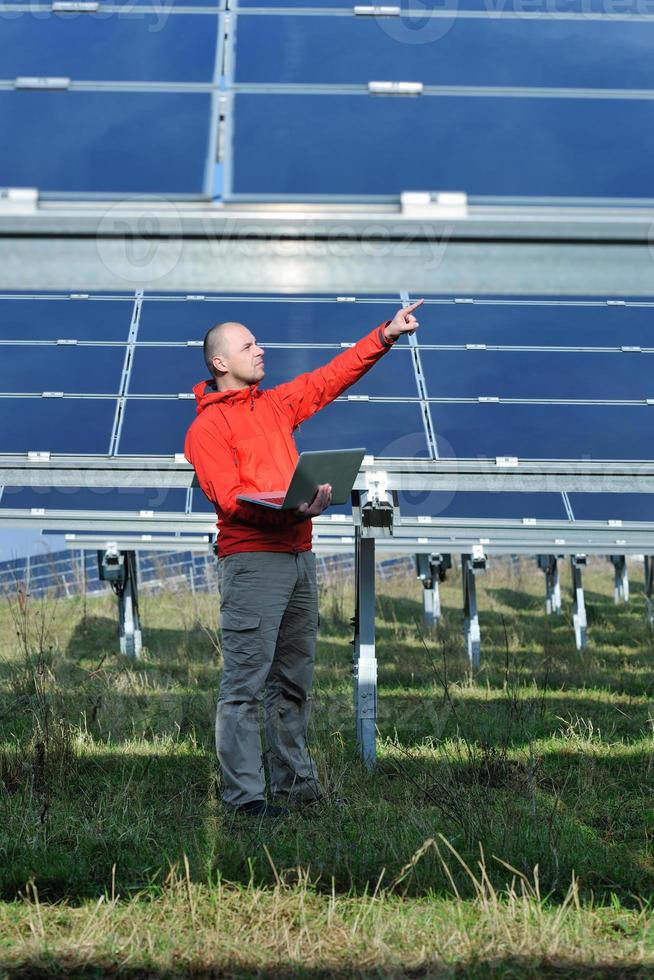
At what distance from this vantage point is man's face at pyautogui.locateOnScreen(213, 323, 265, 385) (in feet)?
14.4

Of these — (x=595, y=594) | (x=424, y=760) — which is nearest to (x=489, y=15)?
(x=424, y=760)

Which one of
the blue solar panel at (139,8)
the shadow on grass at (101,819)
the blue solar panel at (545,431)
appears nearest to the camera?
the shadow on grass at (101,819)

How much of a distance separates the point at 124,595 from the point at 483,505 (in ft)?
11.8

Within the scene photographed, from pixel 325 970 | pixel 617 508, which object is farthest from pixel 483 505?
pixel 325 970

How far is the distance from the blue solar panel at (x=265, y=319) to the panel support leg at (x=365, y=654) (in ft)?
5.24

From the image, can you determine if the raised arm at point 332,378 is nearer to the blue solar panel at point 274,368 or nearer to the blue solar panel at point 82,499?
the blue solar panel at point 274,368

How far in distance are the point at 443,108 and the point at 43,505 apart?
400 cm

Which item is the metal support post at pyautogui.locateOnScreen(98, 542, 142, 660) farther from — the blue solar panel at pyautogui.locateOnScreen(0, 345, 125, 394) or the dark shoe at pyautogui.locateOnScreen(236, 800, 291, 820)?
the dark shoe at pyautogui.locateOnScreen(236, 800, 291, 820)

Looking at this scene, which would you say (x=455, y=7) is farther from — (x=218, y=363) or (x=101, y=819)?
(x=101, y=819)

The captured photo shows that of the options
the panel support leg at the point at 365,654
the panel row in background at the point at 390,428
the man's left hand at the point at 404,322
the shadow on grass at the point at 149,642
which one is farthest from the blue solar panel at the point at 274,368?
the shadow on grass at the point at 149,642

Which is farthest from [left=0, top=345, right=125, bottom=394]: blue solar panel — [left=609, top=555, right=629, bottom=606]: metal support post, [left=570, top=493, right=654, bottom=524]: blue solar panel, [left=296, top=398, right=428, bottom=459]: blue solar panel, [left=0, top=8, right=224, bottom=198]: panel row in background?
[left=609, top=555, right=629, bottom=606]: metal support post

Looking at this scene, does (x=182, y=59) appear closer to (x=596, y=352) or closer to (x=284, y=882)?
(x=284, y=882)

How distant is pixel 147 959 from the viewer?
275 cm

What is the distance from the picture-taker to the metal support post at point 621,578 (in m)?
15.1
